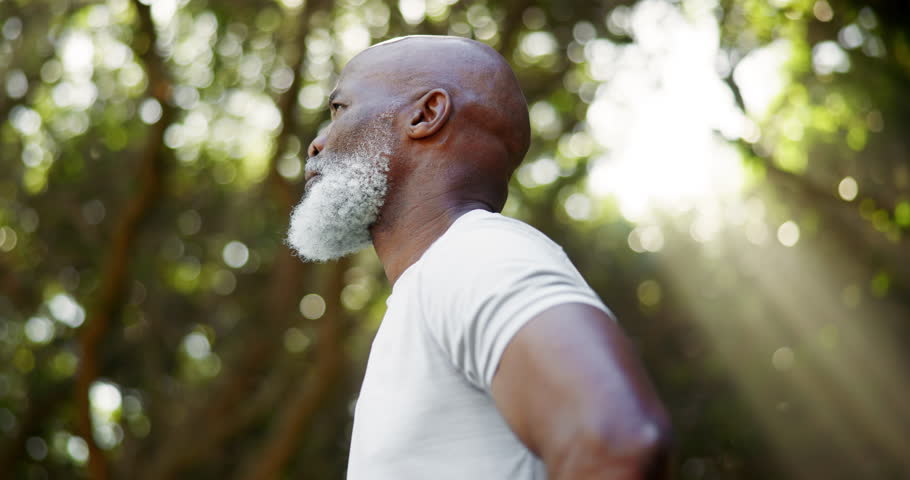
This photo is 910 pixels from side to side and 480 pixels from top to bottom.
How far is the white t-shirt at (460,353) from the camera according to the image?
1475 millimetres

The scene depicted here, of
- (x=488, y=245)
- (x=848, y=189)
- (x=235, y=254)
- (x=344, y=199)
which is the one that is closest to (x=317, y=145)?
(x=344, y=199)

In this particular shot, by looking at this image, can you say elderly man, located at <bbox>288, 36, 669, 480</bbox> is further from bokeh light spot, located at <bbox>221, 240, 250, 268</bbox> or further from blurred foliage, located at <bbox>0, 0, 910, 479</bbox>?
bokeh light spot, located at <bbox>221, 240, 250, 268</bbox>

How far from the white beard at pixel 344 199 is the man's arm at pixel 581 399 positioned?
662 mm

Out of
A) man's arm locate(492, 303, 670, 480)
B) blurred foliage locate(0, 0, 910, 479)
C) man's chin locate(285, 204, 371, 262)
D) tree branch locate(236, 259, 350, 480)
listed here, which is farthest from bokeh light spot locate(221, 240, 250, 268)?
man's arm locate(492, 303, 670, 480)

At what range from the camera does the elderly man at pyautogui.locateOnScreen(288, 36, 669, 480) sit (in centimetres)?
137

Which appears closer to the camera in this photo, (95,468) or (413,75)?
(413,75)

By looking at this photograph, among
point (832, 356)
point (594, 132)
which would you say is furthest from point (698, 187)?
point (832, 356)

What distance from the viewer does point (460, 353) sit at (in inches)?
60.4

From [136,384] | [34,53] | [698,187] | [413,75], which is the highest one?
[413,75]

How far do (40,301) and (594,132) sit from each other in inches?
244

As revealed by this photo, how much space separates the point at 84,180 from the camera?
11.1 meters

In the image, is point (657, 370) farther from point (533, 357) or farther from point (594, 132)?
point (533, 357)

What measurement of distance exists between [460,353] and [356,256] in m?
8.41

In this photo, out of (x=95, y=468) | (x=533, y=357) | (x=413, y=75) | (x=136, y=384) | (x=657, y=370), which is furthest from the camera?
(x=136, y=384)
